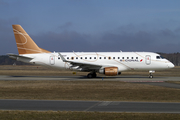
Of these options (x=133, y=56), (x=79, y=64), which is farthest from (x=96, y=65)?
(x=133, y=56)

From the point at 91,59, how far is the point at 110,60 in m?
3.06

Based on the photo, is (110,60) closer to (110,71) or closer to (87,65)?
(110,71)

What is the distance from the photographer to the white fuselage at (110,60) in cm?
3578

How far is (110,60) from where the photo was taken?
3634 centimetres

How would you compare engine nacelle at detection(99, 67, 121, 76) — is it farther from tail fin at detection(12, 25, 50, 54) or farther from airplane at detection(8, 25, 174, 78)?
tail fin at detection(12, 25, 50, 54)
